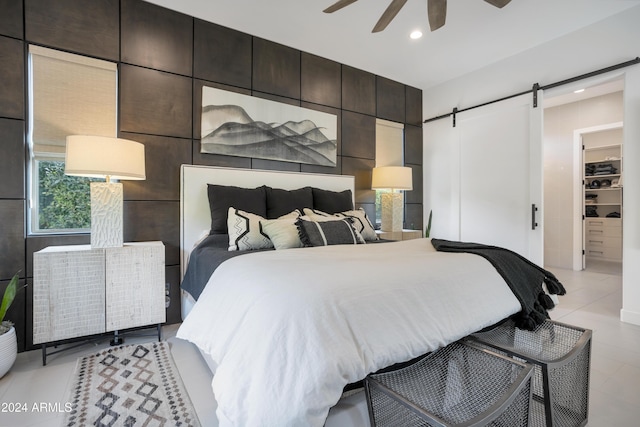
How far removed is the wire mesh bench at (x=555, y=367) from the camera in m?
1.39

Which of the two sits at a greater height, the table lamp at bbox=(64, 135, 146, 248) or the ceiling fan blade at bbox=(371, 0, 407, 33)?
the ceiling fan blade at bbox=(371, 0, 407, 33)

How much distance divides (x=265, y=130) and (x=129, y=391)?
257 cm

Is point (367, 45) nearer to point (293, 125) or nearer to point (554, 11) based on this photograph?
point (293, 125)

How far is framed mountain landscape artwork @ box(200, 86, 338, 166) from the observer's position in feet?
10.3

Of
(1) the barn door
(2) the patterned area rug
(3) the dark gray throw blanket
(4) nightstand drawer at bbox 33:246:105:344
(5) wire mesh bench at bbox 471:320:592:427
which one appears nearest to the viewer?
(5) wire mesh bench at bbox 471:320:592:427

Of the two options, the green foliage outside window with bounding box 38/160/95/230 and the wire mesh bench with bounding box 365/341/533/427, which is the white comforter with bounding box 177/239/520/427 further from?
the green foliage outside window with bounding box 38/160/95/230

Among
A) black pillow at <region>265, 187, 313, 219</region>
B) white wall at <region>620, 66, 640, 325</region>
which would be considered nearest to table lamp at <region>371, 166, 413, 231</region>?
black pillow at <region>265, 187, 313, 219</region>

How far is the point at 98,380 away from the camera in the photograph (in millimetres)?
1895

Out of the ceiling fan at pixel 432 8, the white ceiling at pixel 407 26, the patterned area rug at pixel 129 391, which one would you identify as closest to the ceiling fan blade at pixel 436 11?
the ceiling fan at pixel 432 8

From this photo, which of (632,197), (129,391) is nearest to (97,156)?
(129,391)

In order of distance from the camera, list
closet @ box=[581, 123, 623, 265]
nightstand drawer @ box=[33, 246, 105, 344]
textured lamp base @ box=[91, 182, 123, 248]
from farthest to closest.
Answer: closet @ box=[581, 123, 623, 265] → textured lamp base @ box=[91, 182, 123, 248] → nightstand drawer @ box=[33, 246, 105, 344]

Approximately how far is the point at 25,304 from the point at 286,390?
8.27 feet

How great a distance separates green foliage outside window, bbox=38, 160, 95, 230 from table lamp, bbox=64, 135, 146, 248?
43 cm

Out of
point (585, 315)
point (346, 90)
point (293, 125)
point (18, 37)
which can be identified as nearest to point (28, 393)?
point (18, 37)
